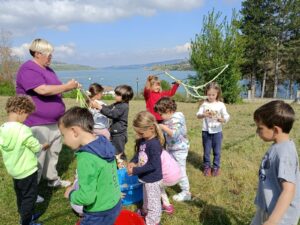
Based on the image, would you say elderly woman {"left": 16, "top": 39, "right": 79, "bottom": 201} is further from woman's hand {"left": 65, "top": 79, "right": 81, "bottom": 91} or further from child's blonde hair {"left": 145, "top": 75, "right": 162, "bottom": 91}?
child's blonde hair {"left": 145, "top": 75, "right": 162, "bottom": 91}

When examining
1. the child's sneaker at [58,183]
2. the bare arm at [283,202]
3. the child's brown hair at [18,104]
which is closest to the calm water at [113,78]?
the child's brown hair at [18,104]

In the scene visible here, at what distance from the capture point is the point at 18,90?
4.11 meters

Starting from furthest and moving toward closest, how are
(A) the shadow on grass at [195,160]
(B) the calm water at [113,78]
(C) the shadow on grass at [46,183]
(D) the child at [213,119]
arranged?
(B) the calm water at [113,78] → (A) the shadow on grass at [195,160] → (D) the child at [213,119] → (C) the shadow on grass at [46,183]

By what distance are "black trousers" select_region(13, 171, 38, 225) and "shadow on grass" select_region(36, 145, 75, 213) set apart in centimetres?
61

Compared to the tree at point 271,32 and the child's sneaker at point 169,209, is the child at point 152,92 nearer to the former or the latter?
the child's sneaker at point 169,209

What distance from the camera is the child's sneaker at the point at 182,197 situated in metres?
4.27

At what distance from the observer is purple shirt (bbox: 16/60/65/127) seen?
13.0 ft

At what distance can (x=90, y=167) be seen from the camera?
2254mm

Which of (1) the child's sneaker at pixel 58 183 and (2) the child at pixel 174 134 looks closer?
(2) the child at pixel 174 134

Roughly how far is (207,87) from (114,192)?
10.1 ft

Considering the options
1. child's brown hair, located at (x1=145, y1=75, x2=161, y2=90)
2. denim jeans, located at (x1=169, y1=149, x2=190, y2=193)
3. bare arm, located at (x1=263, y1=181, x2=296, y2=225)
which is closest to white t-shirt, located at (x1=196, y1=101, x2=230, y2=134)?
child's brown hair, located at (x1=145, y1=75, x2=161, y2=90)

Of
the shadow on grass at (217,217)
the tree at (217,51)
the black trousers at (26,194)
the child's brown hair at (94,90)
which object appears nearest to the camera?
the black trousers at (26,194)

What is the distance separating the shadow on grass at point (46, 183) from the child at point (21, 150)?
682 millimetres

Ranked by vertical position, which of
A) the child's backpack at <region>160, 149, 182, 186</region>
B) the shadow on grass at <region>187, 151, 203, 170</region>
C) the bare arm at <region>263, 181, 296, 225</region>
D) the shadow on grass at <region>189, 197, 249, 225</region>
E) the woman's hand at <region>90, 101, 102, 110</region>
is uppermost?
the woman's hand at <region>90, 101, 102, 110</region>
